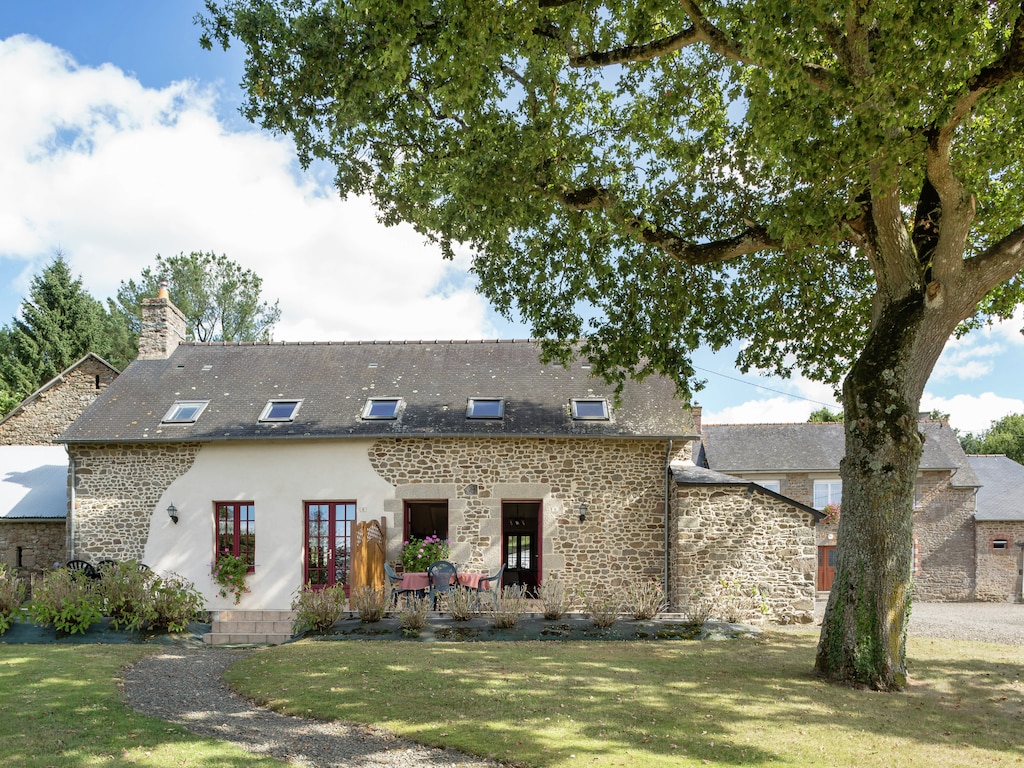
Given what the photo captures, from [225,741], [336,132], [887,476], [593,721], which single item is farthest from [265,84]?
[887,476]

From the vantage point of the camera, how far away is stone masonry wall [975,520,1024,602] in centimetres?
2017

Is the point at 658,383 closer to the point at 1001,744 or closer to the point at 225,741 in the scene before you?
the point at 1001,744

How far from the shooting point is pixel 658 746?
520 cm

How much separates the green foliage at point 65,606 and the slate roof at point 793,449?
15.7m

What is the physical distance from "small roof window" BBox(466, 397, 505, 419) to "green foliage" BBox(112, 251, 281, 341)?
875 inches

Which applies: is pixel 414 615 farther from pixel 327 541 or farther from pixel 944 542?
pixel 944 542

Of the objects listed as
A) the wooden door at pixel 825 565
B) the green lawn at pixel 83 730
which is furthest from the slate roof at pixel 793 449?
the green lawn at pixel 83 730

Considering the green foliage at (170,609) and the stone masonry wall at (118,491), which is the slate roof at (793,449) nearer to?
the stone masonry wall at (118,491)

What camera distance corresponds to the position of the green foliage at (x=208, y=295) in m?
32.2

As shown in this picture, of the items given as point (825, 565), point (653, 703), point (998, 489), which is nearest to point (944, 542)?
point (998, 489)

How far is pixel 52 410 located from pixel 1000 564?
25.2 metres

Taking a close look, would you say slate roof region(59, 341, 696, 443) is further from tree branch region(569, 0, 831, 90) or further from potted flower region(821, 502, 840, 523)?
potted flower region(821, 502, 840, 523)

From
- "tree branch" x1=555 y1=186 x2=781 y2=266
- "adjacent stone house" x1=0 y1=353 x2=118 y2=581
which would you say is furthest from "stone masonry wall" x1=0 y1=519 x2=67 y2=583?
"tree branch" x1=555 y1=186 x2=781 y2=266

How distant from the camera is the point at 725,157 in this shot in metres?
9.81
